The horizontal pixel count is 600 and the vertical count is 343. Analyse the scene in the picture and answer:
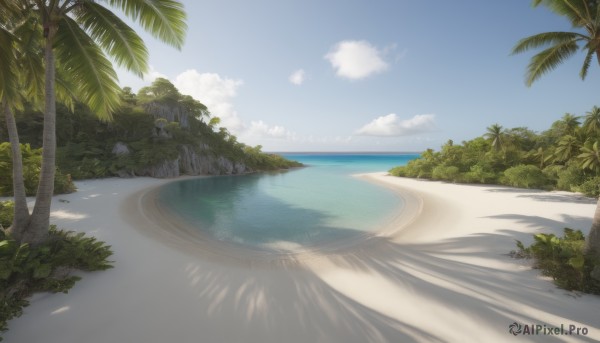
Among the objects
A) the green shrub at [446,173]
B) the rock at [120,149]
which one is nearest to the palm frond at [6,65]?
the rock at [120,149]

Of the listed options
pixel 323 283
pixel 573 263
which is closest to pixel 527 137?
pixel 573 263

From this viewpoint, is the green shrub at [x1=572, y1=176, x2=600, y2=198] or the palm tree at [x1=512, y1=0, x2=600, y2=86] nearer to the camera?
the palm tree at [x1=512, y1=0, x2=600, y2=86]

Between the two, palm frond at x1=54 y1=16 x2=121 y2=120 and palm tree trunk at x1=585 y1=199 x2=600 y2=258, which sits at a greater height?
palm frond at x1=54 y1=16 x2=121 y2=120

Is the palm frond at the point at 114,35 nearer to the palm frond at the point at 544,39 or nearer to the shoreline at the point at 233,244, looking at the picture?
the shoreline at the point at 233,244

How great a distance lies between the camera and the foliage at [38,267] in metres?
3.78

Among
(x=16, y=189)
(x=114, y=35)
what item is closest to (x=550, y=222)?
(x=114, y=35)

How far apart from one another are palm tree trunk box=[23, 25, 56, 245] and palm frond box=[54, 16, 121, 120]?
399 millimetres

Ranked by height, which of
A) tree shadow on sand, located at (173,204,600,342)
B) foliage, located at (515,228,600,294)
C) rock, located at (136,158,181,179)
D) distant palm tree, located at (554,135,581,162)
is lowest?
tree shadow on sand, located at (173,204,600,342)

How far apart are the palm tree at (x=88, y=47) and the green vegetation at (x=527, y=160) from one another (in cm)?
2567

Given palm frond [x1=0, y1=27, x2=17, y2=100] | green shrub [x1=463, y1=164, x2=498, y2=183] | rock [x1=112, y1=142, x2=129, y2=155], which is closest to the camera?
palm frond [x1=0, y1=27, x2=17, y2=100]

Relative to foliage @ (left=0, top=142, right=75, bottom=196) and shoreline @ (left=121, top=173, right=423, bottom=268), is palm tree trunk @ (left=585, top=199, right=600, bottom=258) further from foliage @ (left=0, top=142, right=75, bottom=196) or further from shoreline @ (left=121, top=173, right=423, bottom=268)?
foliage @ (left=0, top=142, right=75, bottom=196)

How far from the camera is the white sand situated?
357cm

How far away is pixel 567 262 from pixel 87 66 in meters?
12.8

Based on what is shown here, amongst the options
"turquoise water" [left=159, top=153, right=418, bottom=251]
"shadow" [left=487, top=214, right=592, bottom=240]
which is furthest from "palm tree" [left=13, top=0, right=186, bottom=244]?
"shadow" [left=487, top=214, right=592, bottom=240]
